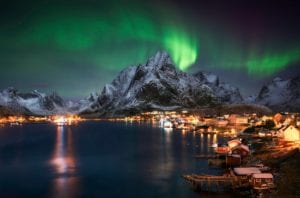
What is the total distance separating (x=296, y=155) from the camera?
5784cm

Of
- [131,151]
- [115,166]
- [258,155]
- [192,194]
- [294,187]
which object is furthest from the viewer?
[131,151]

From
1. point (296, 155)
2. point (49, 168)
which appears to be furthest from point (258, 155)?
point (49, 168)

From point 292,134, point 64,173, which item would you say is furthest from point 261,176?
point 292,134

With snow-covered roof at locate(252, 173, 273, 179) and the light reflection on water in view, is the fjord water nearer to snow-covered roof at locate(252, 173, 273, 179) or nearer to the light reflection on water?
the light reflection on water

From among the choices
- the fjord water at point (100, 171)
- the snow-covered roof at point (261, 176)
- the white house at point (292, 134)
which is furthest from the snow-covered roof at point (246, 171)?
the white house at point (292, 134)

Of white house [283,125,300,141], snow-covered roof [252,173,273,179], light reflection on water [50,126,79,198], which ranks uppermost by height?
white house [283,125,300,141]

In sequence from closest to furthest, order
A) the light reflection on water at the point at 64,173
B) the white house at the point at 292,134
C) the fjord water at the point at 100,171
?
the light reflection on water at the point at 64,173 → the fjord water at the point at 100,171 → the white house at the point at 292,134

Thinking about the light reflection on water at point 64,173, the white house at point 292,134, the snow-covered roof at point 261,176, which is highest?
the white house at point 292,134

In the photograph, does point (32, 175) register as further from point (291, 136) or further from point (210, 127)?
point (210, 127)

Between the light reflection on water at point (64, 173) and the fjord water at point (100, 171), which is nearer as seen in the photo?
the light reflection on water at point (64, 173)

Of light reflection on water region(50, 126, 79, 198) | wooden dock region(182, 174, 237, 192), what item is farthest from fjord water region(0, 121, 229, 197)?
wooden dock region(182, 174, 237, 192)

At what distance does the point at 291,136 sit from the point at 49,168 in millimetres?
49476

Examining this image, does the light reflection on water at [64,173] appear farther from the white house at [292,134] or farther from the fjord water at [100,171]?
the white house at [292,134]

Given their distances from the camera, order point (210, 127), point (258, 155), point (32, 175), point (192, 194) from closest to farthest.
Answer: point (192, 194) → point (32, 175) → point (258, 155) → point (210, 127)
